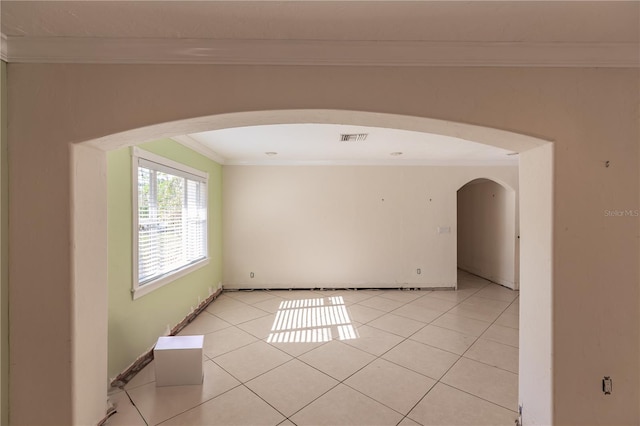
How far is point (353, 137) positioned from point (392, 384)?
280 centimetres

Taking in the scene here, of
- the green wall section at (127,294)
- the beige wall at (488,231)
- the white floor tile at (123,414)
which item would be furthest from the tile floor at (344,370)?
the beige wall at (488,231)

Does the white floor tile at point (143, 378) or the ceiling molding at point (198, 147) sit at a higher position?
the ceiling molding at point (198, 147)

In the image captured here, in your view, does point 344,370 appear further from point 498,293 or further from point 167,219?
point 498,293

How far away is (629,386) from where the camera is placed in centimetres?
165

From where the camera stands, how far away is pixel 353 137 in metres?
3.64

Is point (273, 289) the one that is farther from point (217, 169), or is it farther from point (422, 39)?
point (422, 39)

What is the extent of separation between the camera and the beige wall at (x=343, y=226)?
5.33 m

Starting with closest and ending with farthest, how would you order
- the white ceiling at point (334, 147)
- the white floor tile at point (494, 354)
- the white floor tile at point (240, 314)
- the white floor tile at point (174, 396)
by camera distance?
the white floor tile at point (174, 396) → the white floor tile at point (494, 354) → the white ceiling at point (334, 147) → the white floor tile at point (240, 314)

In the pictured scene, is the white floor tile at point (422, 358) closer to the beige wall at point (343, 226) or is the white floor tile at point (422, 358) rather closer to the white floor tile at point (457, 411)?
the white floor tile at point (457, 411)

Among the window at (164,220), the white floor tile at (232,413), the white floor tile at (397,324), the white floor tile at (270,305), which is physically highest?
the window at (164,220)

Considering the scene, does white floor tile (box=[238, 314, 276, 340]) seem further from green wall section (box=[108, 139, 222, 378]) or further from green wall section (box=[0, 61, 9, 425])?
green wall section (box=[0, 61, 9, 425])

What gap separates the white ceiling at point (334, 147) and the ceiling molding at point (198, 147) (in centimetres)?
2

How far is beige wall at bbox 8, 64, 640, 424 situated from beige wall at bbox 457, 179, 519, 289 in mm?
4097

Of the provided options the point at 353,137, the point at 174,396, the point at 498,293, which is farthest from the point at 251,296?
the point at 498,293
